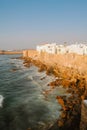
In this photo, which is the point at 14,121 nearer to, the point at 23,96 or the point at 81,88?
the point at 23,96

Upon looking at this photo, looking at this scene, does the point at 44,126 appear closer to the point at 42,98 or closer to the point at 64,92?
the point at 42,98

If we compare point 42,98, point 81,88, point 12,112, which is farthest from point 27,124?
point 81,88

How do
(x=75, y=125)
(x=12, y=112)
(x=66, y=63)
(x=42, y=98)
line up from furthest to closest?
1. (x=66, y=63)
2. (x=42, y=98)
3. (x=12, y=112)
4. (x=75, y=125)

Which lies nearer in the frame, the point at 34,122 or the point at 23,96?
the point at 34,122

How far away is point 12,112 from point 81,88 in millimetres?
8875

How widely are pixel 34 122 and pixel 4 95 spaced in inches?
379

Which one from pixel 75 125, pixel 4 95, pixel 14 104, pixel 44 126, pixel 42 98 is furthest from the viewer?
pixel 4 95

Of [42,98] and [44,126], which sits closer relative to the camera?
[44,126]

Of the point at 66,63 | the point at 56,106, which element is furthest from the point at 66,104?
the point at 66,63

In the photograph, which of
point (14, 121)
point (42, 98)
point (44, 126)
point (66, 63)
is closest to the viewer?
point (44, 126)

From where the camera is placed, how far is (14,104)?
70.9 feet

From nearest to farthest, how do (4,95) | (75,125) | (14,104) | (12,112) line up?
1. (75,125)
2. (12,112)
3. (14,104)
4. (4,95)

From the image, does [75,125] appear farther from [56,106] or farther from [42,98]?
[42,98]

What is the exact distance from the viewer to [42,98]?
2375cm
